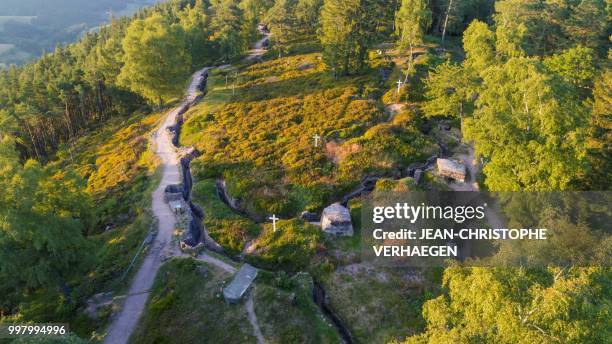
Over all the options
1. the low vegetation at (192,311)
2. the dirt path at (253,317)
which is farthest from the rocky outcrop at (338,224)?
the low vegetation at (192,311)

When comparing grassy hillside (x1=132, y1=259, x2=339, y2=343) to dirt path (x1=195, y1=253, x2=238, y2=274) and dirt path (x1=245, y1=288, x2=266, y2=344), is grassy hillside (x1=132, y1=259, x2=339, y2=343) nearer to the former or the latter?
dirt path (x1=245, y1=288, x2=266, y2=344)

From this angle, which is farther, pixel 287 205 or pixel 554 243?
pixel 287 205

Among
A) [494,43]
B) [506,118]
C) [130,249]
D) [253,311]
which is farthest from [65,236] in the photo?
[494,43]

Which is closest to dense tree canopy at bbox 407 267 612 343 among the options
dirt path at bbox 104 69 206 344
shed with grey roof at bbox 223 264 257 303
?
shed with grey roof at bbox 223 264 257 303

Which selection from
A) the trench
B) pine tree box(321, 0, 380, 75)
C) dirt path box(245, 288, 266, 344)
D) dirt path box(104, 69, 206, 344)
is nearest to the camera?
dirt path box(245, 288, 266, 344)

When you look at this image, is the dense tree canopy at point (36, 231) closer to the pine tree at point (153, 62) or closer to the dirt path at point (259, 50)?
the pine tree at point (153, 62)

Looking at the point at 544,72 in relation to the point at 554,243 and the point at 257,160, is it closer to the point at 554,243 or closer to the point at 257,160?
the point at 554,243
